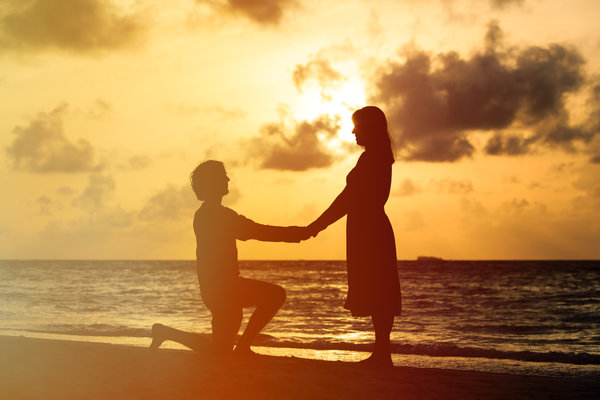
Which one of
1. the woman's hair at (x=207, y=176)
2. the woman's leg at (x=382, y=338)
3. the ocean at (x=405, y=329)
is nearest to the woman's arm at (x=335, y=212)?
the woman's leg at (x=382, y=338)

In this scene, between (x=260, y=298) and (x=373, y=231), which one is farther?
(x=260, y=298)

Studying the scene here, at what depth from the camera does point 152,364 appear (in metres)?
7.14

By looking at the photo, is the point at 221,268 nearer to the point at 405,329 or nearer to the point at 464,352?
the point at 464,352

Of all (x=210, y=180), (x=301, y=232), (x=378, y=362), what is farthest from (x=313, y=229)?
(x=378, y=362)

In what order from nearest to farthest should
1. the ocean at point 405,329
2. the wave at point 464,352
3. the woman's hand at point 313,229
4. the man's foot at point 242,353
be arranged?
the man's foot at point 242,353
the woman's hand at point 313,229
the ocean at point 405,329
the wave at point 464,352

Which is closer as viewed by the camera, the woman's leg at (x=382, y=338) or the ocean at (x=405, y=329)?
the woman's leg at (x=382, y=338)

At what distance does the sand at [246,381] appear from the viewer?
5605 millimetres

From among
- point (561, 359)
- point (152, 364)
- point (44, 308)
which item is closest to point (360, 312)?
point (152, 364)

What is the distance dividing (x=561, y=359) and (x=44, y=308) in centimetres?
2131

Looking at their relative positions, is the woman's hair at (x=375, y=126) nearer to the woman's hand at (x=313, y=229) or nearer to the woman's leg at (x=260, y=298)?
the woman's hand at (x=313, y=229)

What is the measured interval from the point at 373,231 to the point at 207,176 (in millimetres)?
1944

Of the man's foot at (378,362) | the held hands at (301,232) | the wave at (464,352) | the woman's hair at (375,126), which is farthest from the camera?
the wave at (464,352)

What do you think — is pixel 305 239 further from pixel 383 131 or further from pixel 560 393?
pixel 560 393

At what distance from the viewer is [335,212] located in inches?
281
